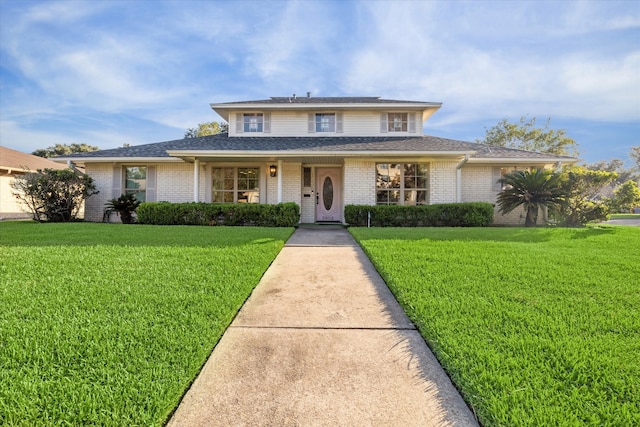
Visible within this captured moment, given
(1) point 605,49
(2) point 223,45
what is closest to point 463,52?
(1) point 605,49

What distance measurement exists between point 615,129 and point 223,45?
50.2m

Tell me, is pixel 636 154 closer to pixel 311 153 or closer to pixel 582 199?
pixel 582 199

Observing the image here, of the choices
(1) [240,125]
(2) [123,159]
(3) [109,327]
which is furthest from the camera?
(1) [240,125]

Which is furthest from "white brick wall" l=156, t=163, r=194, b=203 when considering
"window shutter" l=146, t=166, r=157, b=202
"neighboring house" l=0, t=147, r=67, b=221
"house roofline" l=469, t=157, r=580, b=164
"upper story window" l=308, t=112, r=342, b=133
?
"house roofline" l=469, t=157, r=580, b=164

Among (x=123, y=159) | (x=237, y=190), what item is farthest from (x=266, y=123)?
(x=123, y=159)

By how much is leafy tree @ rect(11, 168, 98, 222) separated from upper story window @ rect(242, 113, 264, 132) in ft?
21.9

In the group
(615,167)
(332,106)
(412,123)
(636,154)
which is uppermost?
(636,154)

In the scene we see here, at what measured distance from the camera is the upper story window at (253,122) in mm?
13297

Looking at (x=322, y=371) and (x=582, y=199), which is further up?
(x=582, y=199)

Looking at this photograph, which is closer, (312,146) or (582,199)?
(582,199)

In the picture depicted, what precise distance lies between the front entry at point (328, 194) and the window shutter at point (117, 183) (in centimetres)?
834

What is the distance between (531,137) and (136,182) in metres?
31.5

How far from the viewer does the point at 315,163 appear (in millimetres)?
12188

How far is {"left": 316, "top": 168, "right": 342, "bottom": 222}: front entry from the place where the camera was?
493 inches
